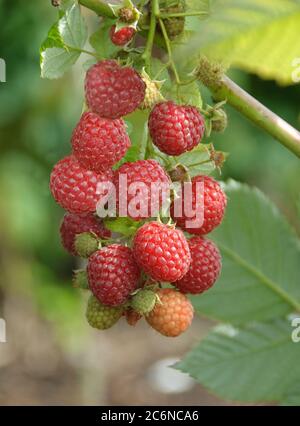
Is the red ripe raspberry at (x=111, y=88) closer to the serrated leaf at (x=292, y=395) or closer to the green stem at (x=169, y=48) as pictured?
the green stem at (x=169, y=48)

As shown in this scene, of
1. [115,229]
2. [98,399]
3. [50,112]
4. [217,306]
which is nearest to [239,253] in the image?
[217,306]

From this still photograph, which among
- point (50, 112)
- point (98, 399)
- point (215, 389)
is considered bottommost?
point (215, 389)

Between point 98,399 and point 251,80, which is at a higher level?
point 251,80

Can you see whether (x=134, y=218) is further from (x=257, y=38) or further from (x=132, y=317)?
(x=257, y=38)

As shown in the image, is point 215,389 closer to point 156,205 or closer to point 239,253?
point 239,253

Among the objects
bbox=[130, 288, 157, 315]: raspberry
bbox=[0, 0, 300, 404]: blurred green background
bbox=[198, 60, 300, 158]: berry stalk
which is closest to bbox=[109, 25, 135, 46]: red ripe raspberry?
bbox=[198, 60, 300, 158]: berry stalk
